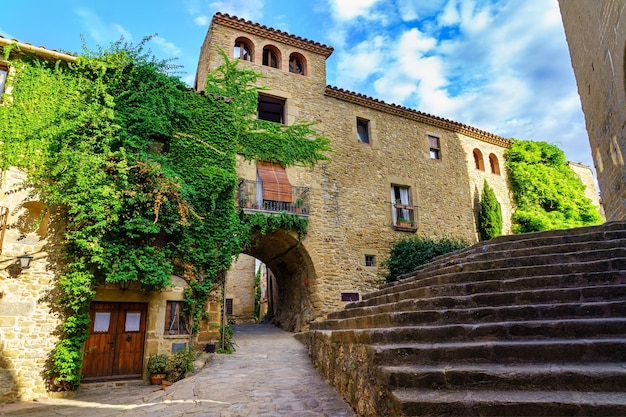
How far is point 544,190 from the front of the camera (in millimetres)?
16531

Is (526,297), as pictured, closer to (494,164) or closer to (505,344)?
(505,344)

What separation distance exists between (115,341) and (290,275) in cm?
643

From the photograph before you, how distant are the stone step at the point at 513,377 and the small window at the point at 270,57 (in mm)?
12336

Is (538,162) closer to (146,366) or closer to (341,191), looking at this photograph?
(341,191)

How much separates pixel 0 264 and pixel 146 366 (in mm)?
3648

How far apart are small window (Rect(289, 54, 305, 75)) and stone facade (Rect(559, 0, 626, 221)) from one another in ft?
26.1

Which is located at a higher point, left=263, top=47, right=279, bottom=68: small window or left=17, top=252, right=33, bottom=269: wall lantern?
left=263, top=47, right=279, bottom=68: small window

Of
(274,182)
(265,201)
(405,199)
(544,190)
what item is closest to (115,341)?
(265,201)

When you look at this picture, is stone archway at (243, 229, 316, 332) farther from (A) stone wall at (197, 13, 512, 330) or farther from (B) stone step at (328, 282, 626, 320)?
(B) stone step at (328, 282, 626, 320)

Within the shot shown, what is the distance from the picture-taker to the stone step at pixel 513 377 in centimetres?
252

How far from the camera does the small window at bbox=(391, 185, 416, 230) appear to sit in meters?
13.6

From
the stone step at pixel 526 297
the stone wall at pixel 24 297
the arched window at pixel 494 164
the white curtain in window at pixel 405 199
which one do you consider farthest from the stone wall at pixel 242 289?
the stone step at pixel 526 297

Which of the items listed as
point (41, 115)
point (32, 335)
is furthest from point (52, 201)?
point (32, 335)

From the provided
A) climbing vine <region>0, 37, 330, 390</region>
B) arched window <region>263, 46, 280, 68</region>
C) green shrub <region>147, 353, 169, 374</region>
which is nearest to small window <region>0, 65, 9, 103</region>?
climbing vine <region>0, 37, 330, 390</region>
